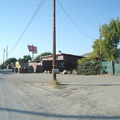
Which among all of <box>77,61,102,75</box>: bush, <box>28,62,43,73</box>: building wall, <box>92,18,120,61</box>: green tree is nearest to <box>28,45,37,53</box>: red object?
<box>28,62,43,73</box>: building wall

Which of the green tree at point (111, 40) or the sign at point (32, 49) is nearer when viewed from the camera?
the green tree at point (111, 40)

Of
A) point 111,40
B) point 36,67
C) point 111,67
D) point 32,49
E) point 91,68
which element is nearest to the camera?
point 111,67

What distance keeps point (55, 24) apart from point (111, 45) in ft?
67.3

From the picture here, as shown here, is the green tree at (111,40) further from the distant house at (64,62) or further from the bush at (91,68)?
the distant house at (64,62)

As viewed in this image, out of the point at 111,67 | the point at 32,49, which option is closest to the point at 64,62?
the point at 111,67

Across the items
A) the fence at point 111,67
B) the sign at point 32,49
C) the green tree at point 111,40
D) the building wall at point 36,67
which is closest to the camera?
the fence at point 111,67

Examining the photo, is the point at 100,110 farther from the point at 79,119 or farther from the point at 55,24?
the point at 55,24

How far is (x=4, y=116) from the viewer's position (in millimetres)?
9633

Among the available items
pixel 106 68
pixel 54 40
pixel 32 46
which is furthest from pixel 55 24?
pixel 32 46

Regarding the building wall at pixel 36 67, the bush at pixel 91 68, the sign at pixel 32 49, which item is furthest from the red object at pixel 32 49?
the bush at pixel 91 68

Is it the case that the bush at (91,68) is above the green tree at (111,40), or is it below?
below

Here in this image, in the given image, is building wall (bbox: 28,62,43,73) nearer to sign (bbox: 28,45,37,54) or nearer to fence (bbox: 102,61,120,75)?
sign (bbox: 28,45,37,54)

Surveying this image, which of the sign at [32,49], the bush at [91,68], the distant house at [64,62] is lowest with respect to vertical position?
the bush at [91,68]

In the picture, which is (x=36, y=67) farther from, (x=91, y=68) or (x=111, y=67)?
(x=111, y=67)
